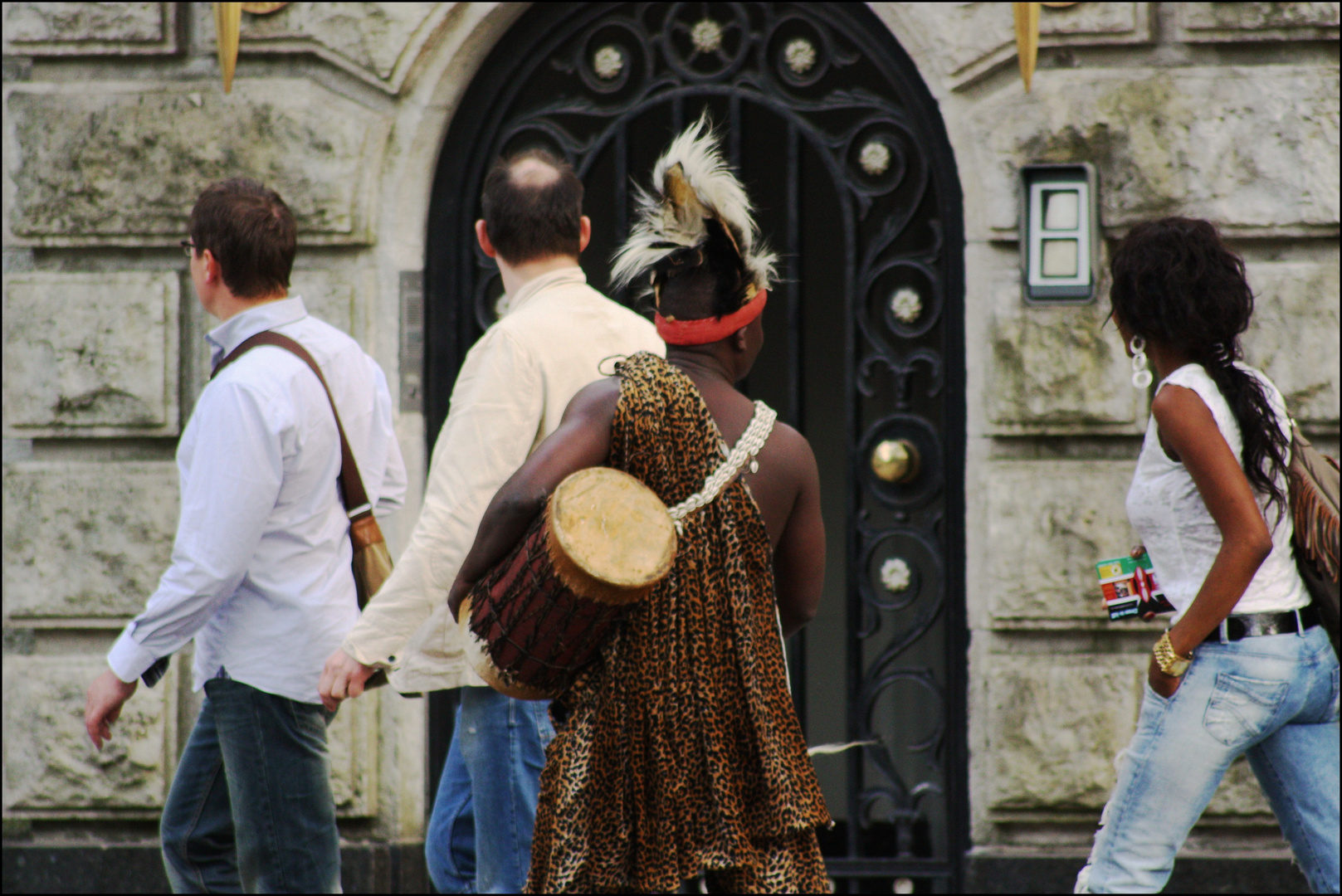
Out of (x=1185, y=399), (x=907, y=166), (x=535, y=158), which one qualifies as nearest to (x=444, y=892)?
(x=535, y=158)

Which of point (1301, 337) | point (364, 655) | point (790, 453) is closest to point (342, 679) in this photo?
point (364, 655)

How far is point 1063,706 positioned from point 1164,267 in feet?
6.18

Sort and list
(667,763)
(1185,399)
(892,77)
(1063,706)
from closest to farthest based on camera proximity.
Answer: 1. (667,763)
2. (1185,399)
3. (1063,706)
4. (892,77)

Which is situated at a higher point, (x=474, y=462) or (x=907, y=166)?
(x=907, y=166)

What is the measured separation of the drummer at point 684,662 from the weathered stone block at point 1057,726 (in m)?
2.14

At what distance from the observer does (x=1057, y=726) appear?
4324 millimetres

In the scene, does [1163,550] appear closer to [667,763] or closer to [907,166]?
[667,763]

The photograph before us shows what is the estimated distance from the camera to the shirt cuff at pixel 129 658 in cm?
297

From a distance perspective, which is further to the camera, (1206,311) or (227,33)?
(227,33)

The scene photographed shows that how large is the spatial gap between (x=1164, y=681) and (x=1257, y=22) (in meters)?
2.43

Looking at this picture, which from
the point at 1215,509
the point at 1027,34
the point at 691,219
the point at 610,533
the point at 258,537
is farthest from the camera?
the point at 1027,34

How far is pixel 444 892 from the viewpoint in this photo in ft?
10.3

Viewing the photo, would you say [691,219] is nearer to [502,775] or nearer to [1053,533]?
[502,775]

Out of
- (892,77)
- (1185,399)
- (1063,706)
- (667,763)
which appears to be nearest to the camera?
(667,763)
